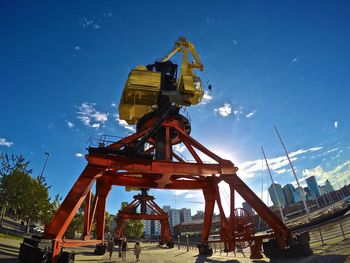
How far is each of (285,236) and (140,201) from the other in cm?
2272

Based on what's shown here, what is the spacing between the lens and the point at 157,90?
16016mm

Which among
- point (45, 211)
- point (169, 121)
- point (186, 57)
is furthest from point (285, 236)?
point (45, 211)

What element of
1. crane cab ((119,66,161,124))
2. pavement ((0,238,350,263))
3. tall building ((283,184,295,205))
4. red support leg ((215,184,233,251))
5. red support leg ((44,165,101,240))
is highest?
tall building ((283,184,295,205))

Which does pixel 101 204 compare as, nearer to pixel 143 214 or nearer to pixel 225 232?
pixel 225 232

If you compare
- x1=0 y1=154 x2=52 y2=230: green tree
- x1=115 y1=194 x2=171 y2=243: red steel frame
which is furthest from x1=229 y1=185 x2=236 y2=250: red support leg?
x1=0 y1=154 x2=52 y2=230: green tree

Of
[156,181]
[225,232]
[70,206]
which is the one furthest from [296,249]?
[70,206]

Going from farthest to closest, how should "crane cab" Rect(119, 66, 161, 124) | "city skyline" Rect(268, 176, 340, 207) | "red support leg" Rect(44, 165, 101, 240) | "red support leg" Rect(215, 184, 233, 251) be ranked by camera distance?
"city skyline" Rect(268, 176, 340, 207) → "crane cab" Rect(119, 66, 161, 124) → "red support leg" Rect(215, 184, 233, 251) → "red support leg" Rect(44, 165, 101, 240)

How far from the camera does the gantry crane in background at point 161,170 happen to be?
36.4 feet

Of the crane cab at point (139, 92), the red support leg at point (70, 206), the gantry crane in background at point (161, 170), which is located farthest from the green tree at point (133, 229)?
the red support leg at point (70, 206)

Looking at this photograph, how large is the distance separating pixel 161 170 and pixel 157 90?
6.41m

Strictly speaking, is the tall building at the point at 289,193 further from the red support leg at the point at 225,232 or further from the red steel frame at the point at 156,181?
the red steel frame at the point at 156,181

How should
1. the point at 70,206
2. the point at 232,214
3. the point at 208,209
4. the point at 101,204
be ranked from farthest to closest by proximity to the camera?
the point at 208,209, the point at 101,204, the point at 232,214, the point at 70,206

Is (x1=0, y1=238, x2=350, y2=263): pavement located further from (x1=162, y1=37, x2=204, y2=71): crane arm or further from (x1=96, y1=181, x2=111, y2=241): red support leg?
(x1=162, y1=37, x2=204, y2=71): crane arm

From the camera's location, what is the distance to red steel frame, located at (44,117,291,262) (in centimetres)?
1009
